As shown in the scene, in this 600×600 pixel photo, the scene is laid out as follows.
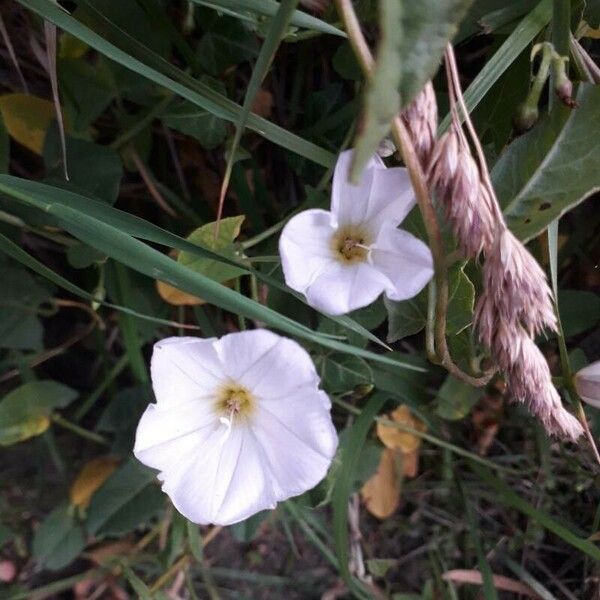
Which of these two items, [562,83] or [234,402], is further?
[234,402]

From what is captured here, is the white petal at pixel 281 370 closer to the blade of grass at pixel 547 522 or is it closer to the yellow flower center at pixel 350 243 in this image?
the yellow flower center at pixel 350 243

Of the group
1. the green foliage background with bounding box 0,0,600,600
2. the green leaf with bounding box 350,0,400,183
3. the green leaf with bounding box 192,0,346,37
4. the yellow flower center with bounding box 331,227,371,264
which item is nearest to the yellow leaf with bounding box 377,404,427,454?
the green foliage background with bounding box 0,0,600,600

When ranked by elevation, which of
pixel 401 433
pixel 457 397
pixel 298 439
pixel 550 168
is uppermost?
pixel 550 168

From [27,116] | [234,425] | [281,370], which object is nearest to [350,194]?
[281,370]

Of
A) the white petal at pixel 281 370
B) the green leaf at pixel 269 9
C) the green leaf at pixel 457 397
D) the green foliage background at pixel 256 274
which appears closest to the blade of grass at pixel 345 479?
the green foliage background at pixel 256 274

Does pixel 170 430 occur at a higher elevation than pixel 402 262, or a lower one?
lower

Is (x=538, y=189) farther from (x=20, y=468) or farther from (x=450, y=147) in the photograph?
(x=20, y=468)

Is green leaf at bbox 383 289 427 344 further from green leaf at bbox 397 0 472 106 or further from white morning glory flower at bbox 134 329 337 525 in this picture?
green leaf at bbox 397 0 472 106

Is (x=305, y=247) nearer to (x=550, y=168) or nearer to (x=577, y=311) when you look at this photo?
(x=550, y=168)
